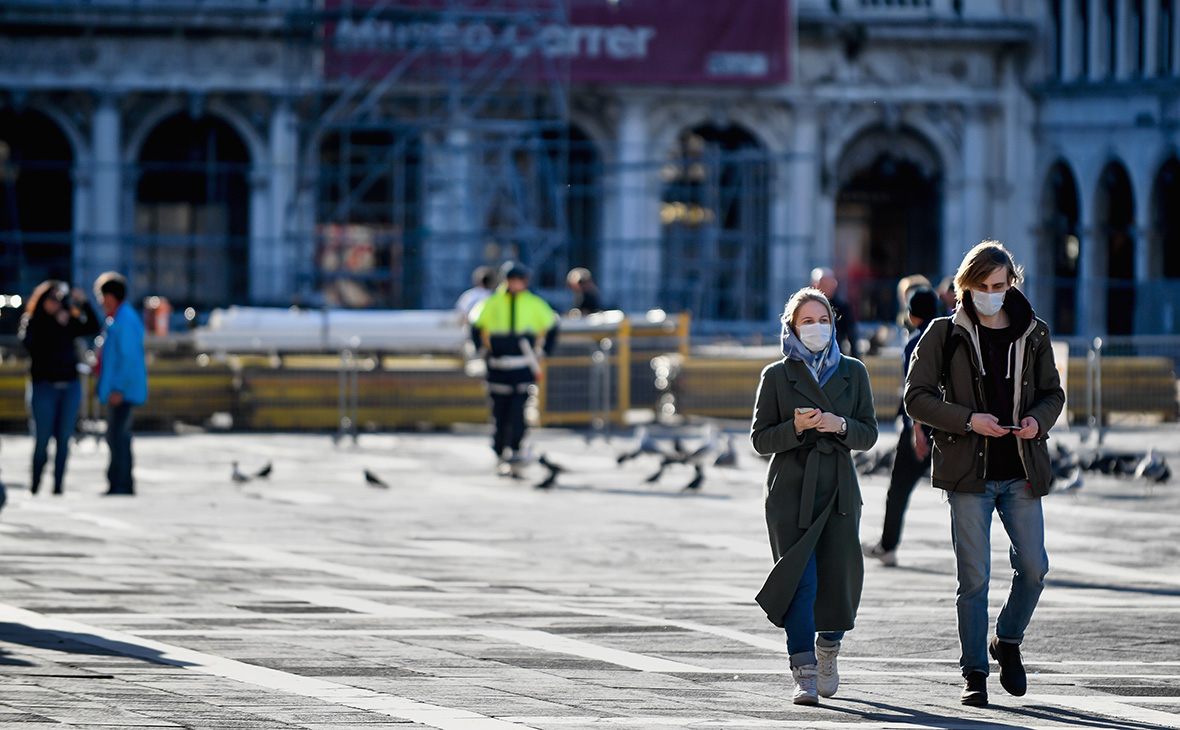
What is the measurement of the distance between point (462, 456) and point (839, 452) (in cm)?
1234

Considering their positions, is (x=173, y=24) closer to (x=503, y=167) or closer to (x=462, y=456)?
(x=503, y=167)

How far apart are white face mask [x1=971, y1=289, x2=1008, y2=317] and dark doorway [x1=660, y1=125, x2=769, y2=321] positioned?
29888mm

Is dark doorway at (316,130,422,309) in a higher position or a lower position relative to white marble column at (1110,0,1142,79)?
lower

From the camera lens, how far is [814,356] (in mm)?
7664

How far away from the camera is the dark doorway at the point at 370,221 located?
36.1m

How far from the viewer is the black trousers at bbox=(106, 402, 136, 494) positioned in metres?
15.2

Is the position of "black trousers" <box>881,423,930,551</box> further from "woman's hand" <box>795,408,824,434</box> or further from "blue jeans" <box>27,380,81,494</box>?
"blue jeans" <box>27,380,81,494</box>

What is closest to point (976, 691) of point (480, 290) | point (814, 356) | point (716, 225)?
point (814, 356)

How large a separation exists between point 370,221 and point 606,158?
4743mm

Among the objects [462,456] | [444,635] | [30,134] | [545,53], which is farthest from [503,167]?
[444,635]

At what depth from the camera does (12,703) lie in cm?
711

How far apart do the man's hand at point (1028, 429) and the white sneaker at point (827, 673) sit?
41.3 inches

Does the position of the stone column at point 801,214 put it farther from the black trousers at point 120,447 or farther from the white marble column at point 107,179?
the black trousers at point 120,447

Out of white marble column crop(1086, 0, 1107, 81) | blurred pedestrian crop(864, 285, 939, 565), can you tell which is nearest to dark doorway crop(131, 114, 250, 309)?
white marble column crop(1086, 0, 1107, 81)
